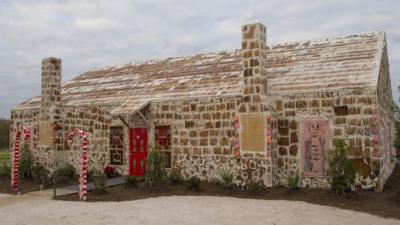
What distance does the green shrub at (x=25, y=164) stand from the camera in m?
16.2

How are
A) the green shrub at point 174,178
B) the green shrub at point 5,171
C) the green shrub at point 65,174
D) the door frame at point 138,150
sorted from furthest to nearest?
the green shrub at point 5,171
the green shrub at point 65,174
the door frame at point 138,150
the green shrub at point 174,178

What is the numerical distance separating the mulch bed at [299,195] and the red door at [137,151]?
1518mm

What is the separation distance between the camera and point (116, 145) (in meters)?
16.1

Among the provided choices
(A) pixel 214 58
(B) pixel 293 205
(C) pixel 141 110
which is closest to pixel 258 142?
(B) pixel 293 205

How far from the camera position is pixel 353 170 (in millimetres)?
10727

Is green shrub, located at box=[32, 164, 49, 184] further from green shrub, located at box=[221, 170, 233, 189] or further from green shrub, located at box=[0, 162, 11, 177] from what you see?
green shrub, located at box=[221, 170, 233, 189]

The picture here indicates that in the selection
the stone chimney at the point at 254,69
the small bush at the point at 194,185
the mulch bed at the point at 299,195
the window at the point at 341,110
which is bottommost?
the mulch bed at the point at 299,195

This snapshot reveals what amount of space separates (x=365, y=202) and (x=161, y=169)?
5.92 m

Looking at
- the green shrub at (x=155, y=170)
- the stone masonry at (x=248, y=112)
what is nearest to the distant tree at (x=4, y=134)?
the stone masonry at (x=248, y=112)

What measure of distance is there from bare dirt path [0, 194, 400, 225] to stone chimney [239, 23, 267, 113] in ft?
9.31

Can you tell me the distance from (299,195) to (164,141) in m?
5.34

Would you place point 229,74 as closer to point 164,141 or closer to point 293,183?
point 164,141

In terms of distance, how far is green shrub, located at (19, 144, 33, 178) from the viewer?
16.2 m

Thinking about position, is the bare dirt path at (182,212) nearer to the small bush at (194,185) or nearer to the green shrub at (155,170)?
the small bush at (194,185)
